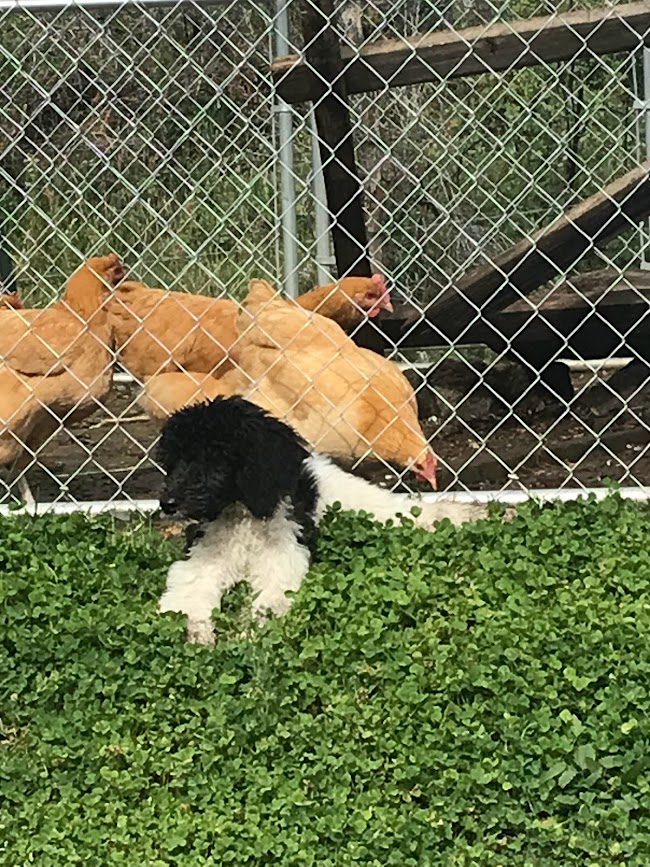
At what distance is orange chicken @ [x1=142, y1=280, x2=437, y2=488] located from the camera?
345 cm

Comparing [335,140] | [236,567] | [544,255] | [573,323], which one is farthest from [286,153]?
[236,567]

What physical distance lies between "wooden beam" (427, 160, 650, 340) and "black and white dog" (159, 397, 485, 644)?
136 cm

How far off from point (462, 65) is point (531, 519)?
5.04 feet

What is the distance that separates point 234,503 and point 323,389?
0.62 meters

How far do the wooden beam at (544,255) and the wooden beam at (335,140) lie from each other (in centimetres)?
38

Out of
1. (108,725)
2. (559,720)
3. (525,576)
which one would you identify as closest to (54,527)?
(108,725)

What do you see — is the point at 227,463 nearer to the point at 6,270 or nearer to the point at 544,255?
the point at 544,255

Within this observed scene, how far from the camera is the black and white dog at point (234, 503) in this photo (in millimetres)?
2893

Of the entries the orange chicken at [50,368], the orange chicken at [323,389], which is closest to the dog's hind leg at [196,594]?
the orange chicken at [323,389]

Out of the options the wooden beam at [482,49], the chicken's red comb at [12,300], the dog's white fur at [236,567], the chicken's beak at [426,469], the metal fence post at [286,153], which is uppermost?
the wooden beam at [482,49]

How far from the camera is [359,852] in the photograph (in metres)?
2.05

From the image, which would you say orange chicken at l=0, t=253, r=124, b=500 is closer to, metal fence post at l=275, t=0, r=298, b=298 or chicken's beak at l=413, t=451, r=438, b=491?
metal fence post at l=275, t=0, r=298, b=298

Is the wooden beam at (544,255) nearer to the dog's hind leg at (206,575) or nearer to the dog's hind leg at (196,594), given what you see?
the dog's hind leg at (206,575)

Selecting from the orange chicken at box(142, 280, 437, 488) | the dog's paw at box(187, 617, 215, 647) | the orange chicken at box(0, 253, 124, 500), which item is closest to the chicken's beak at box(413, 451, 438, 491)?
the orange chicken at box(142, 280, 437, 488)
